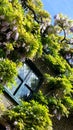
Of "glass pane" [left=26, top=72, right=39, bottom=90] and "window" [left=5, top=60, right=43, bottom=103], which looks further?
"glass pane" [left=26, top=72, right=39, bottom=90]

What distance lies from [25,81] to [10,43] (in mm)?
1965

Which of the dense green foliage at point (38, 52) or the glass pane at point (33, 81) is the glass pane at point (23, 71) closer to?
the glass pane at point (33, 81)

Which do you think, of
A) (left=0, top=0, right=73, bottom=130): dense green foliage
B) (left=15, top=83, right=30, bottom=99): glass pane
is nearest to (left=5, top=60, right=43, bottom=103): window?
(left=15, top=83, right=30, bottom=99): glass pane

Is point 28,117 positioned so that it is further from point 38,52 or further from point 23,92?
point 38,52

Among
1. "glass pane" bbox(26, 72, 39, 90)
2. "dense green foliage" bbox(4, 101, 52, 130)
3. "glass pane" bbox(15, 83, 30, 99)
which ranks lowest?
"dense green foliage" bbox(4, 101, 52, 130)

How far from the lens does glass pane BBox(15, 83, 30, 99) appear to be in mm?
13680

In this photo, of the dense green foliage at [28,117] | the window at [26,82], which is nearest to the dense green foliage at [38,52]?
the dense green foliage at [28,117]

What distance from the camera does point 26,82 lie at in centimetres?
1406

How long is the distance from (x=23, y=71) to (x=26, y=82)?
1.25 ft

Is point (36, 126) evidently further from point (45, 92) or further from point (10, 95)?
point (45, 92)

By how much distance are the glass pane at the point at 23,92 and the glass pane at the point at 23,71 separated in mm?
289

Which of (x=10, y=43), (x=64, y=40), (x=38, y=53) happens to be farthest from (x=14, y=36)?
(x=64, y=40)

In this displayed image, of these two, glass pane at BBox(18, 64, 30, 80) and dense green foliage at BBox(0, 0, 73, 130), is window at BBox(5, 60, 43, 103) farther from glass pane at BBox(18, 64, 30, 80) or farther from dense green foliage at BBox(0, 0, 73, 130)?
dense green foliage at BBox(0, 0, 73, 130)

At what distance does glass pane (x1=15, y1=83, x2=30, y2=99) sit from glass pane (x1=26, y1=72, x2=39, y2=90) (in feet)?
0.68
